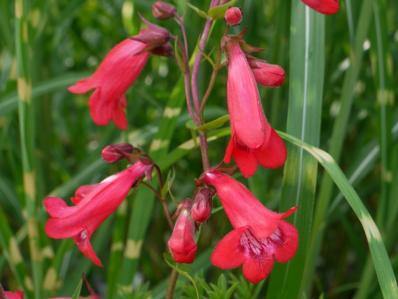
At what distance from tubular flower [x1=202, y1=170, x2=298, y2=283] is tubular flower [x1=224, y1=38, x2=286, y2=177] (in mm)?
65

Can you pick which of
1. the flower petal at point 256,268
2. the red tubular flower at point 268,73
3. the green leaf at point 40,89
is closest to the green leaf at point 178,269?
the flower petal at point 256,268

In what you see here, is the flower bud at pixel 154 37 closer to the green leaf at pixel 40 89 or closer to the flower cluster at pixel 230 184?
the flower cluster at pixel 230 184

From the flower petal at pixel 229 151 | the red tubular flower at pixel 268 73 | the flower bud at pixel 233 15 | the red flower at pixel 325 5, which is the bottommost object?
the flower petal at pixel 229 151

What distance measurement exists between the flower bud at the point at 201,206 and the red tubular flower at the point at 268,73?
20 cm

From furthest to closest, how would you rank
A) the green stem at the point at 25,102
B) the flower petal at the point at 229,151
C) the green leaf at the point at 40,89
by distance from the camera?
the green leaf at the point at 40,89 < the green stem at the point at 25,102 < the flower petal at the point at 229,151

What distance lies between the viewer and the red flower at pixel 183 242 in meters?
1.23

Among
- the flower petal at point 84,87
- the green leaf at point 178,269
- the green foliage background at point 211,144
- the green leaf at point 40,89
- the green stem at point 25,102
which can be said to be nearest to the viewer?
the green leaf at point 178,269

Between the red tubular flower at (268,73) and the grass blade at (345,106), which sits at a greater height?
the red tubular flower at (268,73)

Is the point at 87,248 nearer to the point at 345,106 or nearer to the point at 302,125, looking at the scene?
the point at 302,125

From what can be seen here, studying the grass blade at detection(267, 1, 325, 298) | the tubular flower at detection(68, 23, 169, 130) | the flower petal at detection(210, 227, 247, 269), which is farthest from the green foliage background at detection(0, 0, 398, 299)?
the tubular flower at detection(68, 23, 169, 130)

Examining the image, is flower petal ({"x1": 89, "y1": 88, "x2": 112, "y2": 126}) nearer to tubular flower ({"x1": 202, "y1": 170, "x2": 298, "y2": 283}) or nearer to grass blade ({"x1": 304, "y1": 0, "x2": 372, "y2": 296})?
tubular flower ({"x1": 202, "y1": 170, "x2": 298, "y2": 283})

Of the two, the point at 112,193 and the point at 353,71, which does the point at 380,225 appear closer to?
the point at 353,71

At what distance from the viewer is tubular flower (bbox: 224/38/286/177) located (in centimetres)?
124

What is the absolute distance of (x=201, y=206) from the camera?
126 cm
